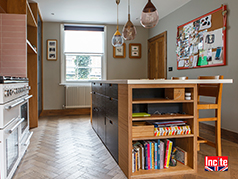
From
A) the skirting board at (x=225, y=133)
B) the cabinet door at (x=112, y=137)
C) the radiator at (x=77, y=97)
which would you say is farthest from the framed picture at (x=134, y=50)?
the cabinet door at (x=112, y=137)

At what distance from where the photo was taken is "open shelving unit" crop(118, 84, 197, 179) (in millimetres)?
1780

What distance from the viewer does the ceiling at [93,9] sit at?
4129mm

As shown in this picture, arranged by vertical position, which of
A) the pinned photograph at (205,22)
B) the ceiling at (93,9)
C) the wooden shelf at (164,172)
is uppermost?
the ceiling at (93,9)

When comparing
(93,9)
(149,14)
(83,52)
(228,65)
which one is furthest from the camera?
(83,52)

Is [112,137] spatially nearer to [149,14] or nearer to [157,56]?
[149,14]

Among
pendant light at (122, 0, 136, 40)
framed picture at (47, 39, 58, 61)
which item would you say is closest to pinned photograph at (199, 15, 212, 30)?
pendant light at (122, 0, 136, 40)

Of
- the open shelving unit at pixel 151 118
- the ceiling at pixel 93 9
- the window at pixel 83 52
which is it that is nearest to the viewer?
the open shelving unit at pixel 151 118

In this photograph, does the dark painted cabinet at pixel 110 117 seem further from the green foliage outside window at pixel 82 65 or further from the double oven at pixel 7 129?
the green foliage outside window at pixel 82 65

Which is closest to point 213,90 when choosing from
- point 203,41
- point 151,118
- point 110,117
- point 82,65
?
point 151,118

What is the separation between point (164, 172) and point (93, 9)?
3.79 metres

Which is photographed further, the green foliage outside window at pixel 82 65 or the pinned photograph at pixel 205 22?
the green foliage outside window at pixel 82 65

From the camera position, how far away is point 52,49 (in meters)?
5.38

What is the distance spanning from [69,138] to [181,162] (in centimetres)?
177

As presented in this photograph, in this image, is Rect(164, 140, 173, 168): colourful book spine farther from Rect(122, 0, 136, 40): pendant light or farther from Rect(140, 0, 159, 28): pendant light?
Rect(122, 0, 136, 40): pendant light
